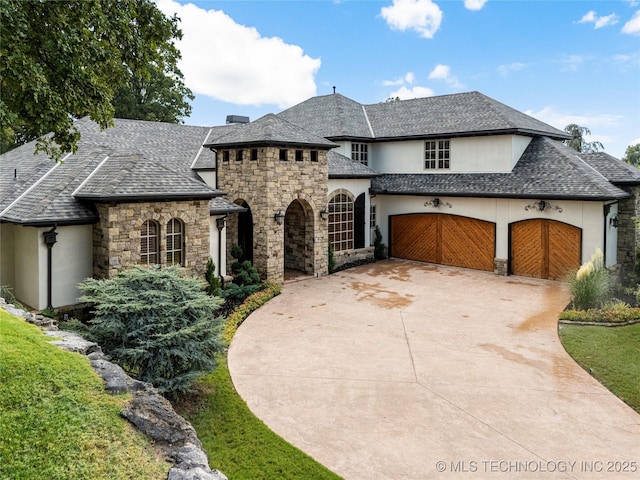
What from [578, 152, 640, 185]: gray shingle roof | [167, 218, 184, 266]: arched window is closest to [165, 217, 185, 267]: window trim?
[167, 218, 184, 266]: arched window

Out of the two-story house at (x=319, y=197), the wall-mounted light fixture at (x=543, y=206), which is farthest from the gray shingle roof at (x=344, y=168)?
the wall-mounted light fixture at (x=543, y=206)

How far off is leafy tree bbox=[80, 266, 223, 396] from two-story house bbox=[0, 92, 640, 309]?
3.98m

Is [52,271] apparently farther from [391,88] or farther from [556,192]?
[391,88]

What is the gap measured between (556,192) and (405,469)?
13547 mm

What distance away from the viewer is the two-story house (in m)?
12.3

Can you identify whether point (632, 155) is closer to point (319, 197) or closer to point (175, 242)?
point (319, 197)

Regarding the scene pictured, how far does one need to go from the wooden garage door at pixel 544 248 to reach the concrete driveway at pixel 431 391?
302 centimetres

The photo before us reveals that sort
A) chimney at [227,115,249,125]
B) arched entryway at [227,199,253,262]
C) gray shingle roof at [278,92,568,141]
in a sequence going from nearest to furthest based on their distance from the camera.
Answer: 1. arched entryway at [227,199,253,262]
2. gray shingle roof at [278,92,568,141]
3. chimney at [227,115,249,125]

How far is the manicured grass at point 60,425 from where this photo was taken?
3.99m

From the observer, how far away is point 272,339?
1128 cm

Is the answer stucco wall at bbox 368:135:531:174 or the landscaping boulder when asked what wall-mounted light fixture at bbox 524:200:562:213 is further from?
the landscaping boulder

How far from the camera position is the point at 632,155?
42.6 m

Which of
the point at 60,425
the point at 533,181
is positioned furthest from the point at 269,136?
the point at 60,425

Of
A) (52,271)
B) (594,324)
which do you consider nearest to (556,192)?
(594,324)
